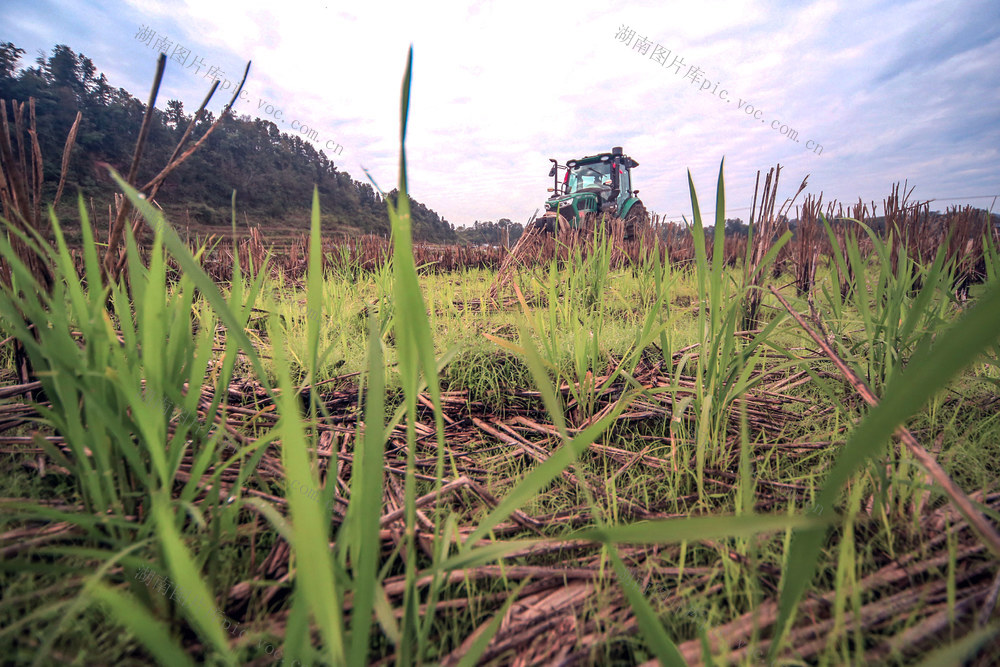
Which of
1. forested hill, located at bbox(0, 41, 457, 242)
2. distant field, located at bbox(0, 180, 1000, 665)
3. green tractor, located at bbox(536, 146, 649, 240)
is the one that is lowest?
distant field, located at bbox(0, 180, 1000, 665)

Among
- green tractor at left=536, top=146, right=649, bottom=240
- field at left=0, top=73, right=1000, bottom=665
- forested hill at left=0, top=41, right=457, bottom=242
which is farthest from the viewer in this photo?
forested hill at left=0, top=41, right=457, bottom=242

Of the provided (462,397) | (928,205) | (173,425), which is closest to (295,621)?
(173,425)

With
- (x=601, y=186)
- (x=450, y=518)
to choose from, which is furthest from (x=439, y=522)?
(x=601, y=186)

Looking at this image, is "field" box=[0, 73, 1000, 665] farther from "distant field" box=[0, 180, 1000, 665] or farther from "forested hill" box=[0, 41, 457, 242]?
"forested hill" box=[0, 41, 457, 242]

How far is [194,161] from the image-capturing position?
32.6 m

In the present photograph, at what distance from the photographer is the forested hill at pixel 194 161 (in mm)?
26328

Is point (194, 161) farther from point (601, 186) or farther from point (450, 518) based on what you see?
point (450, 518)

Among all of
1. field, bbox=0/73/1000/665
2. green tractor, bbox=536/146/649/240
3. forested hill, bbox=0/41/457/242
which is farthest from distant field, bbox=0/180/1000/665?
forested hill, bbox=0/41/457/242

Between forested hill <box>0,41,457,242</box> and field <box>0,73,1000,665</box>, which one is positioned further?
forested hill <box>0,41,457,242</box>

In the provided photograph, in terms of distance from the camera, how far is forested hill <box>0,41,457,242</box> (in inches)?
1037

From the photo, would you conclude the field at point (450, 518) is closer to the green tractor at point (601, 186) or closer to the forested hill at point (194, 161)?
the green tractor at point (601, 186)

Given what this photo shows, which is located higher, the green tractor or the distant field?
the green tractor

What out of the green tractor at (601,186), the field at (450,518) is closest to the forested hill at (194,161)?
the green tractor at (601,186)

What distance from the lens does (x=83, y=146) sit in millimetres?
27719
